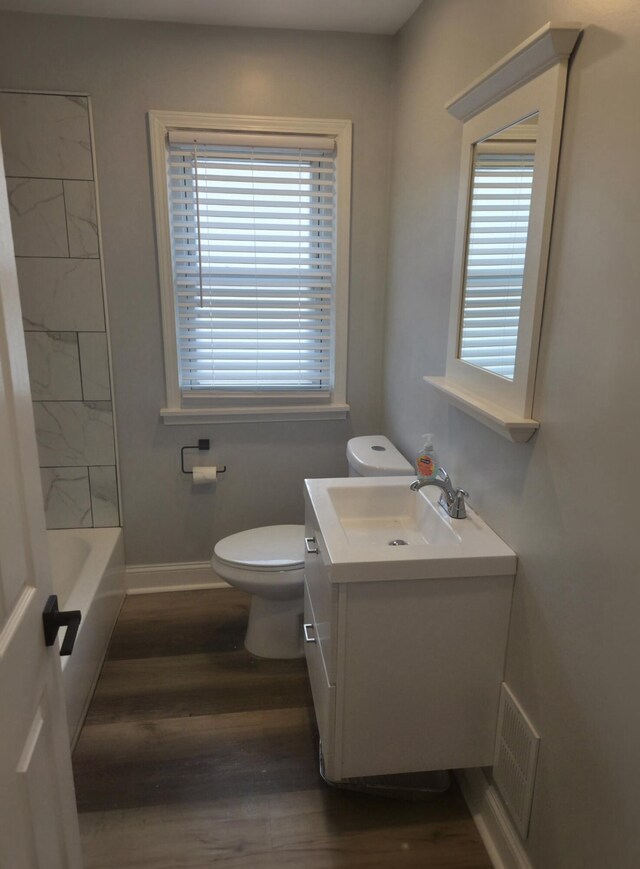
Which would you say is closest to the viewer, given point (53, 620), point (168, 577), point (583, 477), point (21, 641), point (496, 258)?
point (21, 641)

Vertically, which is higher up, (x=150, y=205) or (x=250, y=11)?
(x=250, y=11)

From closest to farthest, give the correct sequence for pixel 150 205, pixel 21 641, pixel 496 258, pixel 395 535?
pixel 21 641 → pixel 496 258 → pixel 395 535 → pixel 150 205

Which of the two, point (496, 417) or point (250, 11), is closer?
point (496, 417)

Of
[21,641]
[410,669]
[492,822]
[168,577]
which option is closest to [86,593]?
[168,577]

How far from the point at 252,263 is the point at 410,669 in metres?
1.86

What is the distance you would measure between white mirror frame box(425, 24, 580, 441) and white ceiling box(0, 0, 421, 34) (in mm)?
861

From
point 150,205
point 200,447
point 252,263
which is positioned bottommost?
point 200,447

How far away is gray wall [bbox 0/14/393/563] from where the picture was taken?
244 cm

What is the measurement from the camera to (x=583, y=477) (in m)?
1.26

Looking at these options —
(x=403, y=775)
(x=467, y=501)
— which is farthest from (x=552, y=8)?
(x=403, y=775)

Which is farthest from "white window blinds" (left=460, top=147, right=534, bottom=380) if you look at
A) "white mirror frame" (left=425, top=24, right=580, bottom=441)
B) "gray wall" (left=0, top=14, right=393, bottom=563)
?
"gray wall" (left=0, top=14, right=393, bottom=563)

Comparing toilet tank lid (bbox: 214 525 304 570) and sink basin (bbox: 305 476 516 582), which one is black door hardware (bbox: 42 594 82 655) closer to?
sink basin (bbox: 305 476 516 582)

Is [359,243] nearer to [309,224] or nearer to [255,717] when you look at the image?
[309,224]

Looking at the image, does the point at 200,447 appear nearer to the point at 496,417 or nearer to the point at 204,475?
the point at 204,475
